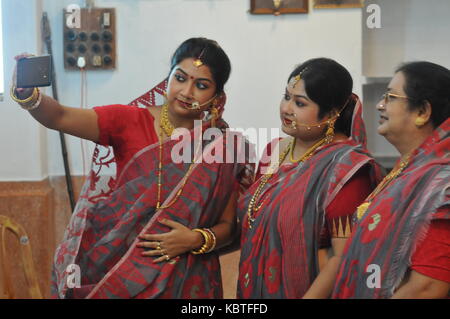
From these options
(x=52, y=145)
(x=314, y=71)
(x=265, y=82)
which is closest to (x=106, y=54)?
(x=52, y=145)

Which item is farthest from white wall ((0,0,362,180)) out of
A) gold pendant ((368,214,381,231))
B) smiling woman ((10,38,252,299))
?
gold pendant ((368,214,381,231))

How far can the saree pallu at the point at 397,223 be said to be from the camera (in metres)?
1.25

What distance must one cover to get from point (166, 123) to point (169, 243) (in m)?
0.37

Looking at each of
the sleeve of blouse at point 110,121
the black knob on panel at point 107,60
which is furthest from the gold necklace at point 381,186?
the black knob on panel at point 107,60

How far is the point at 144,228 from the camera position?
165 cm

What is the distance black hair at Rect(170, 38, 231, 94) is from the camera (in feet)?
5.64

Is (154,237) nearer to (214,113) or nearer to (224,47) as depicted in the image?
(214,113)

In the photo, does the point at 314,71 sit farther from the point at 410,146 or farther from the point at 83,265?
the point at 83,265

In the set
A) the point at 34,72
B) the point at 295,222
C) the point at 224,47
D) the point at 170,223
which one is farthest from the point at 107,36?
the point at 295,222

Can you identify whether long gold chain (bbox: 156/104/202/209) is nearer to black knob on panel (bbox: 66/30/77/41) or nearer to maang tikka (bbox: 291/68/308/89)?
maang tikka (bbox: 291/68/308/89)

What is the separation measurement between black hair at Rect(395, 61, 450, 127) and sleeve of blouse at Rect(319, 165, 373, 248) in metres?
0.24

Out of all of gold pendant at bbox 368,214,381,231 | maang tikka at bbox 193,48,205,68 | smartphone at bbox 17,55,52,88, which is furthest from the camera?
maang tikka at bbox 193,48,205,68

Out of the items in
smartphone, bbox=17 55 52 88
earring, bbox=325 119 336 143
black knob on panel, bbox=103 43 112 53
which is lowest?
earring, bbox=325 119 336 143
